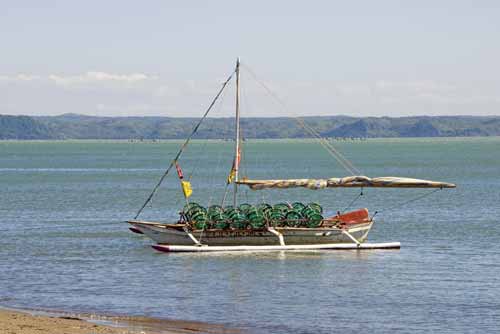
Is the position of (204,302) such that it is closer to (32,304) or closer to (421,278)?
(32,304)

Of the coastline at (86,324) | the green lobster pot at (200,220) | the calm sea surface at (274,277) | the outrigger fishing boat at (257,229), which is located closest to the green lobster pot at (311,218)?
the outrigger fishing boat at (257,229)

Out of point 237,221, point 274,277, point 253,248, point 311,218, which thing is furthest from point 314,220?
point 274,277

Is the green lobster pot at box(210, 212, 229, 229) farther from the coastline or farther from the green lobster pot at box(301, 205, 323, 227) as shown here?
the coastline

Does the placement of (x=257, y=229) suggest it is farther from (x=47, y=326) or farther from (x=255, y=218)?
(x=47, y=326)

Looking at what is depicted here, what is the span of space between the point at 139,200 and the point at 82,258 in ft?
124

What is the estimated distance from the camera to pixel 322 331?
30.0m

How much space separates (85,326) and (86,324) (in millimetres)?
534

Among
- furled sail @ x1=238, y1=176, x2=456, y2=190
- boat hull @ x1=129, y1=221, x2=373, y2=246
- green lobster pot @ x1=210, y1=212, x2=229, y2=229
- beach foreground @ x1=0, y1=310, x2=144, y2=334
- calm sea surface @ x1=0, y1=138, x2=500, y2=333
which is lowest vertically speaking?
calm sea surface @ x1=0, y1=138, x2=500, y2=333

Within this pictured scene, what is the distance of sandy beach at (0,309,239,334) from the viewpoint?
2789 cm

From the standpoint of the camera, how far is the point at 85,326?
2911cm

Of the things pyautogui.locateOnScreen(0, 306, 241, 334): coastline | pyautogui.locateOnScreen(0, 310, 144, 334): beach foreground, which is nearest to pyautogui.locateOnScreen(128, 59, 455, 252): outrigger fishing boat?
pyautogui.locateOnScreen(0, 306, 241, 334): coastline

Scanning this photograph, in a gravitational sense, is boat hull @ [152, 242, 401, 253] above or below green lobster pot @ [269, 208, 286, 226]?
below

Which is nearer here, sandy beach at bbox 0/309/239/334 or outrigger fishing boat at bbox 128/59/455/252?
sandy beach at bbox 0/309/239/334

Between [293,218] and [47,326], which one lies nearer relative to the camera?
[47,326]
